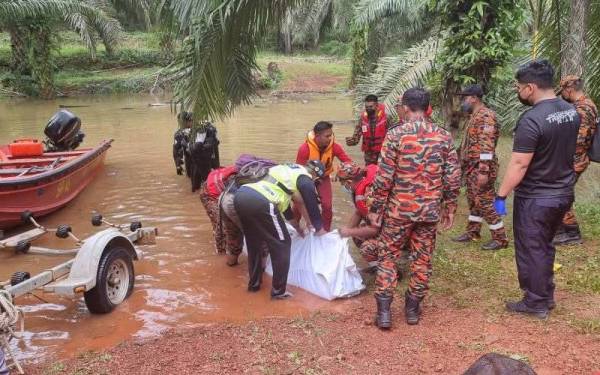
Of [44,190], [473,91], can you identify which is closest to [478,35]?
[473,91]

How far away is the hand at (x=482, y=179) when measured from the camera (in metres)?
5.68

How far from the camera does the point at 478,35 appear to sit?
709 centimetres

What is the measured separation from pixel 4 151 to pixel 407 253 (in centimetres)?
706

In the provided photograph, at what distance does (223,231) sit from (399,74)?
646cm

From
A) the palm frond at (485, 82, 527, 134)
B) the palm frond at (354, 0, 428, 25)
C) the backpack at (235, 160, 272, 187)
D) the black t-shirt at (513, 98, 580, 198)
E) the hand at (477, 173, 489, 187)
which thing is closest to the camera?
the black t-shirt at (513, 98, 580, 198)

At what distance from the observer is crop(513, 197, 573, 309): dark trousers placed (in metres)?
3.99

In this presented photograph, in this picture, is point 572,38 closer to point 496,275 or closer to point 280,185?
point 496,275

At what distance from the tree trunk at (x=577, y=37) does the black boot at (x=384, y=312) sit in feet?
13.0

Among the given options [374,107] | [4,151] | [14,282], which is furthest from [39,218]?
[374,107]

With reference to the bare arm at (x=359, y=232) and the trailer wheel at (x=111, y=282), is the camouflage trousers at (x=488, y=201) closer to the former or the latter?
the bare arm at (x=359, y=232)

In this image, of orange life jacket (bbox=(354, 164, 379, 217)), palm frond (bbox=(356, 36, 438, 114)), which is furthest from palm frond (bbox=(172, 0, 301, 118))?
palm frond (bbox=(356, 36, 438, 114))

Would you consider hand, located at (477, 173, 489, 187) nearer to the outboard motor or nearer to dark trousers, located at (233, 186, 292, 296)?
dark trousers, located at (233, 186, 292, 296)

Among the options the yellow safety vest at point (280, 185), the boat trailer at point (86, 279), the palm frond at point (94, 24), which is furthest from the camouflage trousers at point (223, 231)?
the palm frond at point (94, 24)

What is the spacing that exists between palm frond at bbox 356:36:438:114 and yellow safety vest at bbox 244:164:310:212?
6098mm
